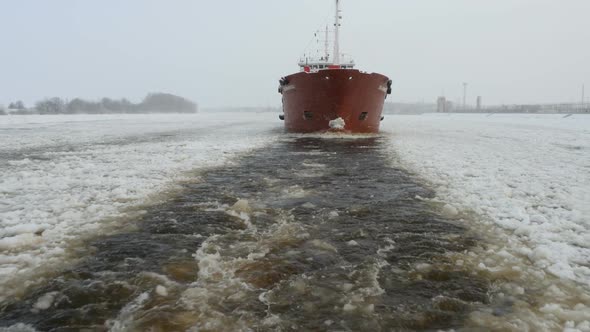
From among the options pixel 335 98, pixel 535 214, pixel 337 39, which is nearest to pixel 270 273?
pixel 535 214

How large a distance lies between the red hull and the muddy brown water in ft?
38.6

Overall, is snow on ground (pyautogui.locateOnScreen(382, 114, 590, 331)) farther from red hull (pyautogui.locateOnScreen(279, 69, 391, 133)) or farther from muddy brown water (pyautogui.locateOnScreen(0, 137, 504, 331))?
red hull (pyautogui.locateOnScreen(279, 69, 391, 133))

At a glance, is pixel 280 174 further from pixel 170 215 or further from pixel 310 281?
pixel 310 281

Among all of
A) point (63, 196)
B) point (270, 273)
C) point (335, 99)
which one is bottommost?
point (270, 273)

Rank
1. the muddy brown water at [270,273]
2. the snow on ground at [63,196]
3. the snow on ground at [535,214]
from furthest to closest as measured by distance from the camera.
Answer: the snow on ground at [63,196], the snow on ground at [535,214], the muddy brown water at [270,273]

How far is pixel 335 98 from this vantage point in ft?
56.2

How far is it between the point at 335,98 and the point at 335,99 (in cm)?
5

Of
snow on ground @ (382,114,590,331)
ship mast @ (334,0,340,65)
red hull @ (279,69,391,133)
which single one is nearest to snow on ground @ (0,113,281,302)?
snow on ground @ (382,114,590,331)

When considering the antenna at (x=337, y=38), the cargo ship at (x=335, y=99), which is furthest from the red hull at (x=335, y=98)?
the antenna at (x=337, y=38)

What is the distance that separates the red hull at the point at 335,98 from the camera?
16922 mm

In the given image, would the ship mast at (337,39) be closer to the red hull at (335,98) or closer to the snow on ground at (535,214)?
the red hull at (335,98)

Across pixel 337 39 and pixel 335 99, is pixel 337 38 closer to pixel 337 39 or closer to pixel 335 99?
pixel 337 39

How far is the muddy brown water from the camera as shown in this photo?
102 inches

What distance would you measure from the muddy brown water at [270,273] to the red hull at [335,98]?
1176 cm
